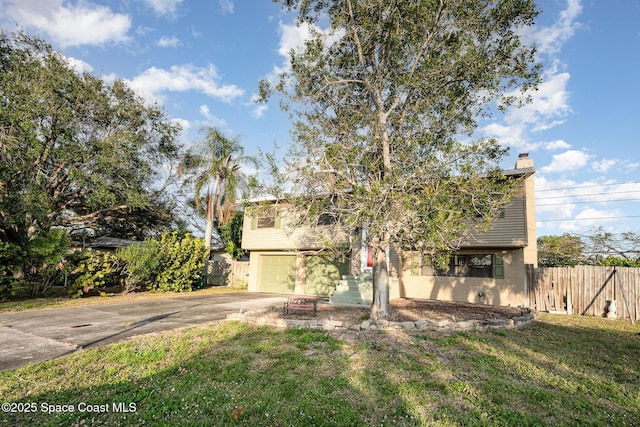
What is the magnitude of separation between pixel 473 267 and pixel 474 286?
777 millimetres

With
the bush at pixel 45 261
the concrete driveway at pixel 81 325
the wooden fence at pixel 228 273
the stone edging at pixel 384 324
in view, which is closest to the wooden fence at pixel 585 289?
the stone edging at pixel 384 324

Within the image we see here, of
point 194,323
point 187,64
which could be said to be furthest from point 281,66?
point 194,323

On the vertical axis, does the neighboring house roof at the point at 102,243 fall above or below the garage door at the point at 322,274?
above

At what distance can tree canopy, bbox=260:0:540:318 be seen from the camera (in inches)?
295

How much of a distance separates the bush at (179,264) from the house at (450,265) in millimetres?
3588

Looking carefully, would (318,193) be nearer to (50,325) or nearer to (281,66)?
(281,66)

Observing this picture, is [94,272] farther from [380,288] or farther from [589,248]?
[589,248]

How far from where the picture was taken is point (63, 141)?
1476cm

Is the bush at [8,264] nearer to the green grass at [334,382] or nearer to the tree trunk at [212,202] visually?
the green grass at [334,382]

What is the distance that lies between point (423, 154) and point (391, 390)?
6041 millimetres

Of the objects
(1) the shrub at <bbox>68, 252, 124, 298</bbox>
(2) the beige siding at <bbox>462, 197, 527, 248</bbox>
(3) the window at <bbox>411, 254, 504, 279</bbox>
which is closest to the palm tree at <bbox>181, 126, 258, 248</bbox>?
(1) the shrub at <bbox>68, 252, 124, 298</bbox>

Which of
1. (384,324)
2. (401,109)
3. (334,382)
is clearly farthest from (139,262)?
(334,382)

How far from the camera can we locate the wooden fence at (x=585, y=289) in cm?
1080

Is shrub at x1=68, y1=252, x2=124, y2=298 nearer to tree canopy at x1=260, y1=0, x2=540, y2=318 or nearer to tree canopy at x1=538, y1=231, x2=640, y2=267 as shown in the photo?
Result: tree canopy at x1=260, y1=0, x2=540, y2=318
